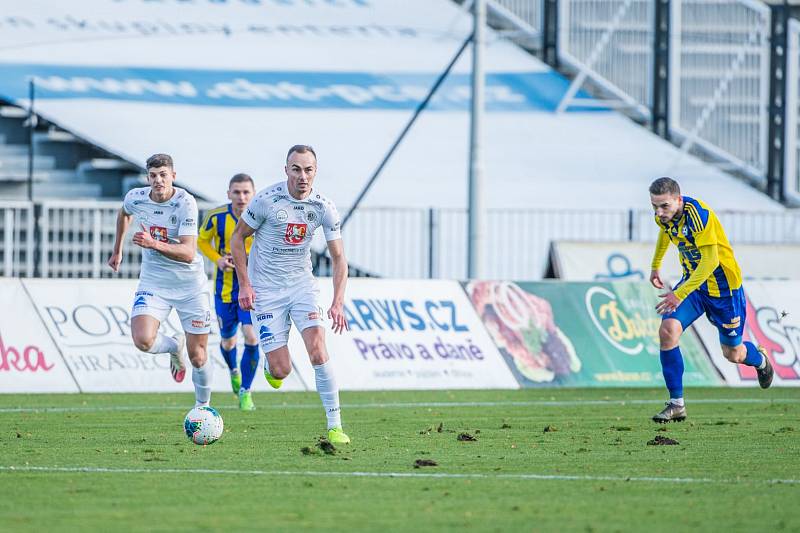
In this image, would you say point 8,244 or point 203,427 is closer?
point 203,427

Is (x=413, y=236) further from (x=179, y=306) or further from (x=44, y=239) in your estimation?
(x=179, y=306)

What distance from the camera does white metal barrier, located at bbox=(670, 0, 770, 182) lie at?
33531 millimetres

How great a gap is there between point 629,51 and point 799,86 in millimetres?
3957

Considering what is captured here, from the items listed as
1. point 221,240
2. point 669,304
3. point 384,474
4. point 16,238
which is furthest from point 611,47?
point 384,474

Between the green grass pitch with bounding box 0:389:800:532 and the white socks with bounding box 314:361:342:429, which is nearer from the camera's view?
the green grass pitch with bounding box 0:389:800:532

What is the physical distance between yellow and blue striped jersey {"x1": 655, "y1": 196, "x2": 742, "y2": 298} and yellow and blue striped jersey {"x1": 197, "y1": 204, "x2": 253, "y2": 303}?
4.71 meters

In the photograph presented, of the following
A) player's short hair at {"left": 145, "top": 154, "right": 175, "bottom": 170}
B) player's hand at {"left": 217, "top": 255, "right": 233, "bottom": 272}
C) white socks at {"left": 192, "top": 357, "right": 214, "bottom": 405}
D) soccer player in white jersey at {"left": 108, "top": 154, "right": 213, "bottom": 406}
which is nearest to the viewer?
player's short hair at {"left": 145, "top": 154, "right": 175, "bottom": 170}

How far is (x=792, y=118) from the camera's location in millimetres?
33062

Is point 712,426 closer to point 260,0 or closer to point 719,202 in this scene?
point 719,202

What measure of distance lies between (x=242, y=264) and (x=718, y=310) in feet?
16.0

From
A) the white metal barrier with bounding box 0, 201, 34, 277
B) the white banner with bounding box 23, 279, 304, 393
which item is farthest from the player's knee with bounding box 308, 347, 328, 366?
the white metal barrier with bounding box 0, 201, 34, 277

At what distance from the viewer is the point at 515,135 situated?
3306 cm

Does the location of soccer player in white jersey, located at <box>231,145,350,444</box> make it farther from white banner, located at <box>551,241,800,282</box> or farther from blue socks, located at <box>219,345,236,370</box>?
white banner, located at <box>551,241,800,282</box>

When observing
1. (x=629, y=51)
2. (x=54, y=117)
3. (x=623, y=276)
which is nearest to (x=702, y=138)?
(x=629, y=51)
